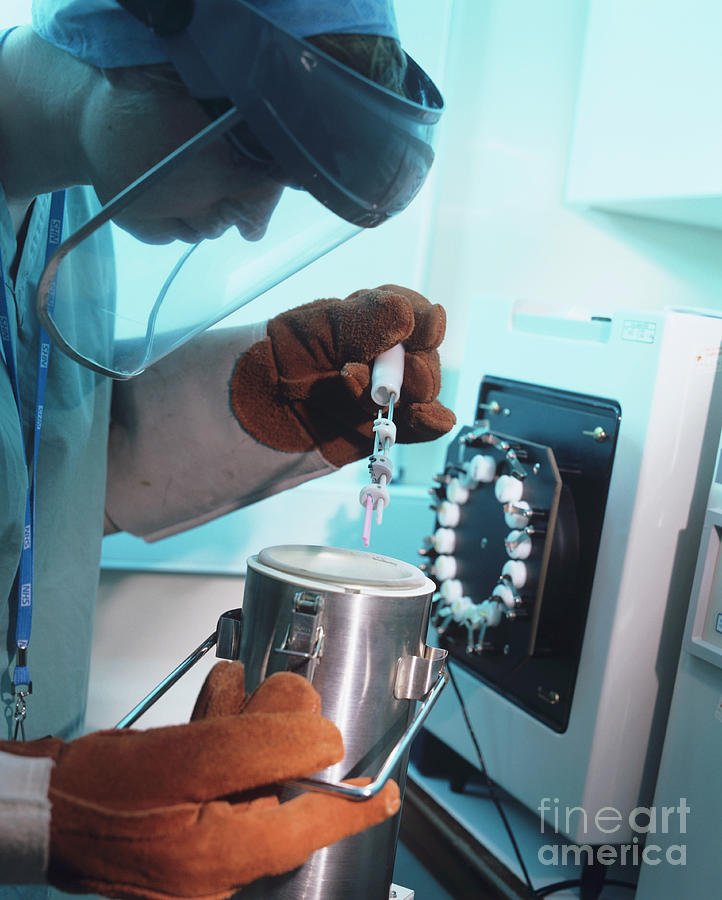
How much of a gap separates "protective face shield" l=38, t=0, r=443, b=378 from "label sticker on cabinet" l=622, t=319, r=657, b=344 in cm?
45

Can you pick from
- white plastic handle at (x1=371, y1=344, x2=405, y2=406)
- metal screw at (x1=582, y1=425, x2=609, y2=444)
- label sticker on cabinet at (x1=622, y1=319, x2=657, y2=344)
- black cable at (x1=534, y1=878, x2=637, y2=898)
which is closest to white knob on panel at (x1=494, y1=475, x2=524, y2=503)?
metal screw at (x1=582, y1=425, x2=609, y2=444)

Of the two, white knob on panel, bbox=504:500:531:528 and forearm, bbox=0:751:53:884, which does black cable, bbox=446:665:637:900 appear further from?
forearm, bbox=0:751:53:884

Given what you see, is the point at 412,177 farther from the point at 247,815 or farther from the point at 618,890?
the point at 618,890

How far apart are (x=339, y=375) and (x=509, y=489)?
0.34 meters

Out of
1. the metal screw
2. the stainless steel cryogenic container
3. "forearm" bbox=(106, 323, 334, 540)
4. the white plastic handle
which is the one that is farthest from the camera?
the metal screw

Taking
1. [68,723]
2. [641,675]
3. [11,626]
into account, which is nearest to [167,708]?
[68,723]

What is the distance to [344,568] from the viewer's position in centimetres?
56

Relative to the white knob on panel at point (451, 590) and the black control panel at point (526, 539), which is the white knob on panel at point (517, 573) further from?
the white knob on panel at point (451, 590)

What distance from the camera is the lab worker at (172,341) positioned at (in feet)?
1.37

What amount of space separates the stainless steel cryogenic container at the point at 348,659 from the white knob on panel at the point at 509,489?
0.46 meters

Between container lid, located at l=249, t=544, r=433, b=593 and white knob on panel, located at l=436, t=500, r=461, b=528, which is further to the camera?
white knob on panel, located at l=436, t=500, r=461, b=528

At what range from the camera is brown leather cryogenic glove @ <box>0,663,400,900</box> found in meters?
0.41

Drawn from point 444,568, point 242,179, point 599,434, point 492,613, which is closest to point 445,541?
point 444,568

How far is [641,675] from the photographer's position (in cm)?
95
